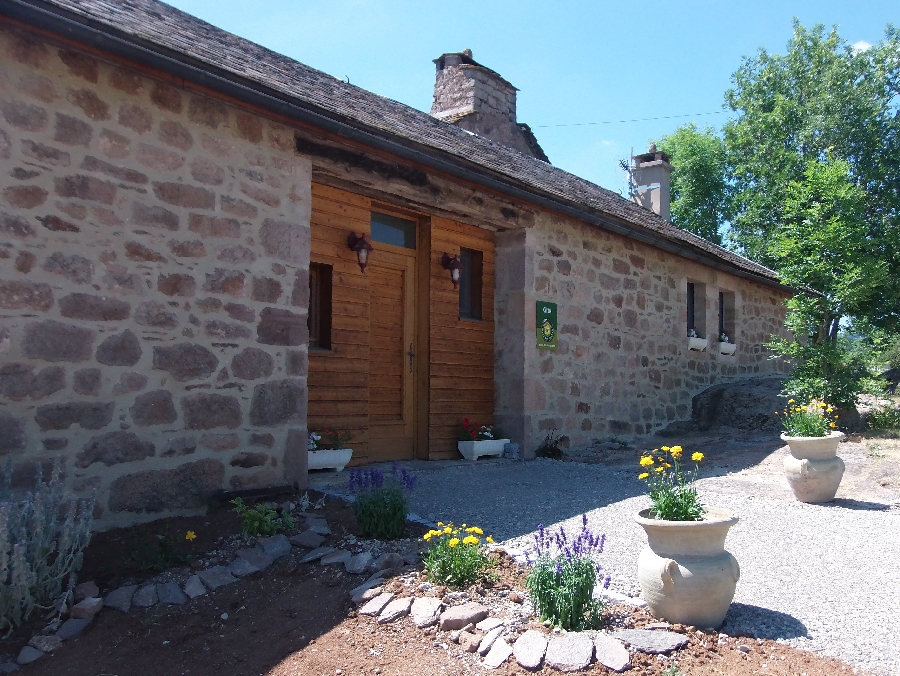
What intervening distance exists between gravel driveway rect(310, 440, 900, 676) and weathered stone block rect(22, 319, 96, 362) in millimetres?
2117

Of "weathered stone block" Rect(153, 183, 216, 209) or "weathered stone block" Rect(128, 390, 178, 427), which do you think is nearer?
"weathered stone block" Rect(128, 390, 178, 427)

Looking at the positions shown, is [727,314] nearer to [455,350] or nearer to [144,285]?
[455,350]

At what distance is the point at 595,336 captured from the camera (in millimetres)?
9031

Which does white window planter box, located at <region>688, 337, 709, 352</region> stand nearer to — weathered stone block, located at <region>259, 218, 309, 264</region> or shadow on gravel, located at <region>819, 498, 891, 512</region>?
shadow on gravel, located at <region>819, 498, 891, 512</region>

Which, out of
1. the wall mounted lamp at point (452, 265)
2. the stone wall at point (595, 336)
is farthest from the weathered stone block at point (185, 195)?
the stone wall at point (595, 336)

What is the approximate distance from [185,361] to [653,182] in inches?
460

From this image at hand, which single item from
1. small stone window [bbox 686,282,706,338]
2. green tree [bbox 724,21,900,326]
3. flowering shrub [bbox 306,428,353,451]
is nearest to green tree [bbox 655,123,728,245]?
green tree [bbox 724,21,900,326]

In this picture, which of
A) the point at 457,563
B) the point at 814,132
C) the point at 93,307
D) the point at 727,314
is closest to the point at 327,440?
the point at 93,307

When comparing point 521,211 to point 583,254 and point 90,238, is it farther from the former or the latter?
point 90,238

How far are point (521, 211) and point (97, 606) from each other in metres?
5.74

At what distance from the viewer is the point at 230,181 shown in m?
5.24

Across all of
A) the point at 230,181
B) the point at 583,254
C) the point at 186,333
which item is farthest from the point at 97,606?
the point at 583,254

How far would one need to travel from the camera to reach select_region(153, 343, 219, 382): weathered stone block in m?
4.78

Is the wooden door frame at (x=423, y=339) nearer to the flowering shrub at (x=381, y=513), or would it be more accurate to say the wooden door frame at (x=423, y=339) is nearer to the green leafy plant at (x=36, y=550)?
the flowering shrub at (x=381, y=513)
